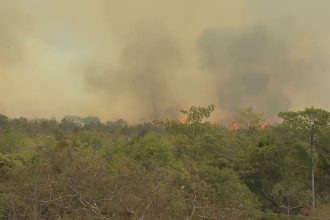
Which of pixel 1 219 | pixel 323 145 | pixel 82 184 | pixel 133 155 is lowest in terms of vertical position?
pixel 1 219

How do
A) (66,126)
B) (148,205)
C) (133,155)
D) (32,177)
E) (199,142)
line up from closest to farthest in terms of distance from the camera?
(148,205)
(32,177)
(133,155)
(199,142)
(66,126)

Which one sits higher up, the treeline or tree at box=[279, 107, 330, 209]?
tree at box=[279, 107, 330, 209]

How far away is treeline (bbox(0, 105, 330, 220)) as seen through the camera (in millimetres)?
17969

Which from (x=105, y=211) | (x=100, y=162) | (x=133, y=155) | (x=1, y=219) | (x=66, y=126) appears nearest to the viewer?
(x=105, y=211)

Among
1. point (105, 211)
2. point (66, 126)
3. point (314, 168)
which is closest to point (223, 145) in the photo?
point (314, 168)

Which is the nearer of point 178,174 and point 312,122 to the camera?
point 178,174

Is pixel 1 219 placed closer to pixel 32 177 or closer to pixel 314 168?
pixel 32 177

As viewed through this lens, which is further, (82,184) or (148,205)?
(82,184)

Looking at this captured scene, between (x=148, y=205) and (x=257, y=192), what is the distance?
27.6 metres

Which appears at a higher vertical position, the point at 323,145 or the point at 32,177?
the point at 323,145

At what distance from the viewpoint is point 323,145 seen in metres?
44.7

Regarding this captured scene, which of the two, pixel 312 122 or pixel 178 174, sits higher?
pixel 312 122

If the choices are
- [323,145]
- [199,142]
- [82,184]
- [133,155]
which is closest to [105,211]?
[82,184]

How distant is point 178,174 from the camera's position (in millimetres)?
20984
